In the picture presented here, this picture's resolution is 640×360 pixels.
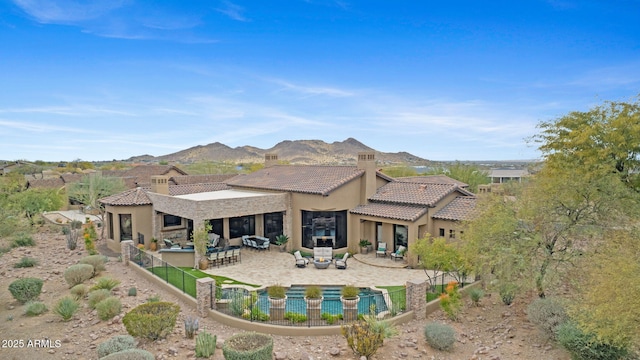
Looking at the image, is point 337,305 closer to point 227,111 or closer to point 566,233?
point 566,233

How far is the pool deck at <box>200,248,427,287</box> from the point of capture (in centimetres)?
2025

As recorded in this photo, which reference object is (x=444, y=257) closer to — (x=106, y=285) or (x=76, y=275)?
(x=106, y=285)

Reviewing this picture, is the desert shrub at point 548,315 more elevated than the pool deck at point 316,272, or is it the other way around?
the desert shrub at point 548,315

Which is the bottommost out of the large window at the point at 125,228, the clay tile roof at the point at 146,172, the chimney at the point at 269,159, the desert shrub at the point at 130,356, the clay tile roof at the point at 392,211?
the desert shrub at the point at 130,356

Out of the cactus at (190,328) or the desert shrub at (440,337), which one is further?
the cactus at (190,328)

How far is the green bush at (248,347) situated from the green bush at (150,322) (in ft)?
9.28

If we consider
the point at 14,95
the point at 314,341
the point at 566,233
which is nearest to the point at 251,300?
the point at 314,341

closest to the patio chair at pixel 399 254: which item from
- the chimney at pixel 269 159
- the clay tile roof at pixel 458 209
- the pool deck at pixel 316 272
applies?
the pool deck at pixel 316 272

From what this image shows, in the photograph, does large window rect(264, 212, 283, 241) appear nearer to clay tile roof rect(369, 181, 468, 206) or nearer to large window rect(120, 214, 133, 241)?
clay tile roof rect(369, 181, 468, 206)

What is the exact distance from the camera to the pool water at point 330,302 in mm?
15564

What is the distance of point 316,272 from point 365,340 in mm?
10042

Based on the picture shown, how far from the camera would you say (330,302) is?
17.0 meters

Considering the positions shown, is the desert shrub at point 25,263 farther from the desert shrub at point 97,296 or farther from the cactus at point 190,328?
the cactus at point 190,328

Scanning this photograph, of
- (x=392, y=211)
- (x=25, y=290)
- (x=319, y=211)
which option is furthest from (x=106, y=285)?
(x=392, y=211)
